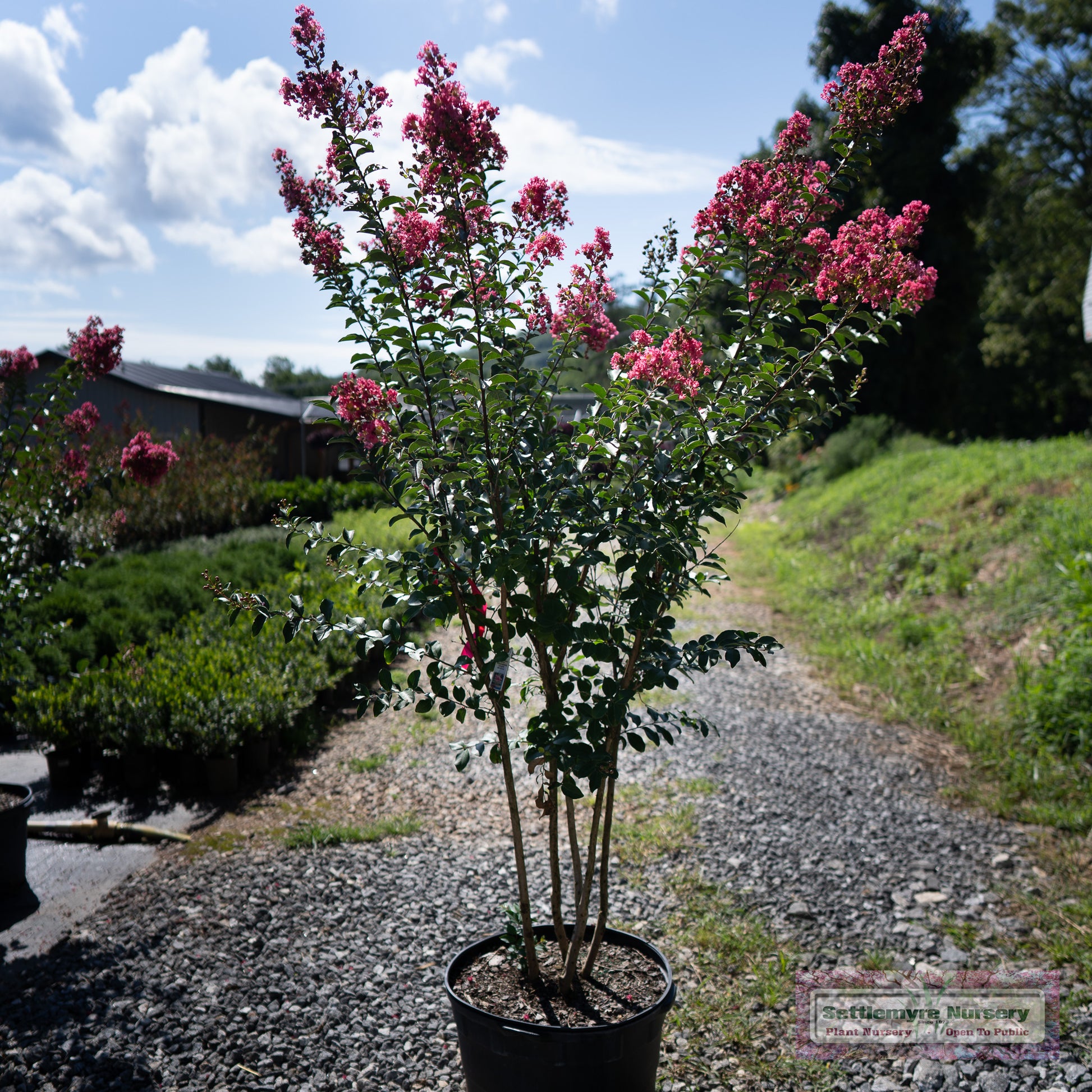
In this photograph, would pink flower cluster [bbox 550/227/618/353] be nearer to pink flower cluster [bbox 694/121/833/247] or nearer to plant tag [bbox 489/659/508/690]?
pink flower cluster [bbox 694/121/833/247]

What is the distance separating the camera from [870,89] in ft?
6.39

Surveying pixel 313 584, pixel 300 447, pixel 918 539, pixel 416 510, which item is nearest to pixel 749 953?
pixel 416 510

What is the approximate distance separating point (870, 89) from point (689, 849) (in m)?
3.04

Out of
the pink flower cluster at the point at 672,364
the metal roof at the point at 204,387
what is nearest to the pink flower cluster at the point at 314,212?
the pink flower cluster at the point at 672,364

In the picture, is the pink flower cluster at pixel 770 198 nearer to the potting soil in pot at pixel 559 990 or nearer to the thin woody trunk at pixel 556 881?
the thin woody trunk at pixel 556 881

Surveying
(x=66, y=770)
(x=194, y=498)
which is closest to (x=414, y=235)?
(x=66, y=770)

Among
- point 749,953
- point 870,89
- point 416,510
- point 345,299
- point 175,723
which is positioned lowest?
point 749,953

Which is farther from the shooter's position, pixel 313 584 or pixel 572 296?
pixel 313 584

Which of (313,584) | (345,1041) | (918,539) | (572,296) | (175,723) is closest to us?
(572,296)

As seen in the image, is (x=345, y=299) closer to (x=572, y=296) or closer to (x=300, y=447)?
(x=572, y=296)

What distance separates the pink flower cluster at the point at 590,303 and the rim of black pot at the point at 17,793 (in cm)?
287

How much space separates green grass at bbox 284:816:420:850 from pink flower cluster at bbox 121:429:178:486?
174cm

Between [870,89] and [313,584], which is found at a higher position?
[870,89]

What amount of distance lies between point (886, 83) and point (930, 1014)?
2.74 m
